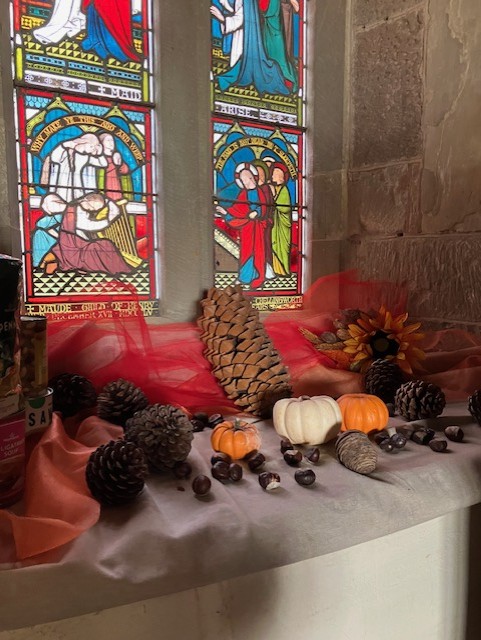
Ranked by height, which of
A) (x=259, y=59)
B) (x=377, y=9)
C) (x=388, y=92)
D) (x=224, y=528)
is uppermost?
(x=377, y=9)

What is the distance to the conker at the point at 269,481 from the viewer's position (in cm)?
60

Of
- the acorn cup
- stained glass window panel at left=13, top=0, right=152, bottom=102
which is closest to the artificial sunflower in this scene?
the acorn cup

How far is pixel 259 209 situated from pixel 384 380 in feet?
2.24

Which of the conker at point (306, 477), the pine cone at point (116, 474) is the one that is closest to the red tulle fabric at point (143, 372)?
the pine cone at point (116, 474)

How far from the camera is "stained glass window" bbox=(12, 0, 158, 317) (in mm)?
1138

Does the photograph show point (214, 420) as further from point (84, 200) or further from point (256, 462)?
point (84, 200)

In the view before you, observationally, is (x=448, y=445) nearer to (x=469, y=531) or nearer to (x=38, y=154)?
(x=469, y=531)

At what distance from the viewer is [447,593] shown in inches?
27.5

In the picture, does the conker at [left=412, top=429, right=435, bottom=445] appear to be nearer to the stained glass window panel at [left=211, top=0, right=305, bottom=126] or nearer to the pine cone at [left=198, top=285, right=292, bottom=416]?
the pine cone at [left=198, top=285, right=292, bottom=416]

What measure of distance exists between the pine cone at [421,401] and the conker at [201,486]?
43cm

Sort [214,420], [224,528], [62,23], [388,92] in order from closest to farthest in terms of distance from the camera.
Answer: [224,528] < [214,420] < [62,23] < [388,92]

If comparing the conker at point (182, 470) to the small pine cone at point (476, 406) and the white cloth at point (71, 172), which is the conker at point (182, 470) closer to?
the small pine cone at point (476, 406)

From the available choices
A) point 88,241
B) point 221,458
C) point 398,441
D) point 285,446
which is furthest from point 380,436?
point 88,241

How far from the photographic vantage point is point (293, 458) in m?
0.67
